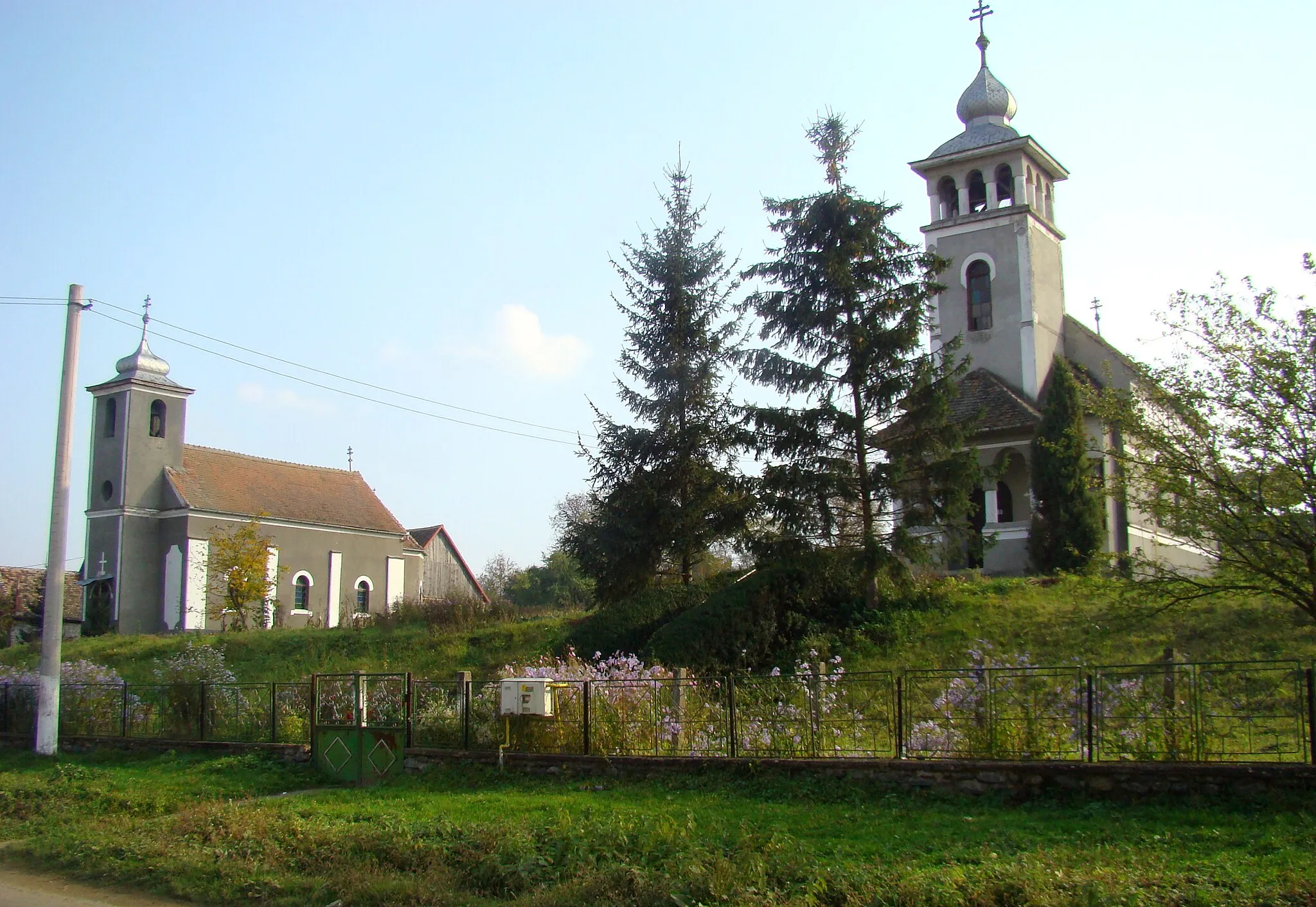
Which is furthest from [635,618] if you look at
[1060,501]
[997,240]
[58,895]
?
[997,240]

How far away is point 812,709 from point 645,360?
47.8 feet

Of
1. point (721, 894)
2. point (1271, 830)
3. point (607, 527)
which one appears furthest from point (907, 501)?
point (721, 894)

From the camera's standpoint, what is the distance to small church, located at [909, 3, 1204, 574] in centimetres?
2911

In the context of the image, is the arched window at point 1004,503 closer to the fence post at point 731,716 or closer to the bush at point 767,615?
the bush at point 767,615

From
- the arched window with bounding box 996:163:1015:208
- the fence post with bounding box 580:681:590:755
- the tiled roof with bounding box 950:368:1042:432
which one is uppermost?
the arched window with bounding box 996:163:1015:208

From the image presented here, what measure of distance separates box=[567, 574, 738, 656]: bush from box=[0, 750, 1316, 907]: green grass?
28.8ft

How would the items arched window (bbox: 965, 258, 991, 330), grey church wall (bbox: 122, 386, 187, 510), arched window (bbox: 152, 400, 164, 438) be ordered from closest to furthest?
arched window (bbox: 965, 258, 991, 330) < grey church wall (bbox: 122, 386, 187, 510) < arched window (bbox: 152, 400, 164, 438)

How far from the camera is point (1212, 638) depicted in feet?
57.8

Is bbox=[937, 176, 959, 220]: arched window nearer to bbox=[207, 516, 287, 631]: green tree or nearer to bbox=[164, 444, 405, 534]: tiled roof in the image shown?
bbox=[207, 516, 287, 631]: green tree

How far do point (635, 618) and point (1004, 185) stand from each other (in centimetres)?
1884

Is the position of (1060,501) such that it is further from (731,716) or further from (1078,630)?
(731,716)

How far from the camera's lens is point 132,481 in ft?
Answer: 146

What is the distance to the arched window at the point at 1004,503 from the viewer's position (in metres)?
29.3

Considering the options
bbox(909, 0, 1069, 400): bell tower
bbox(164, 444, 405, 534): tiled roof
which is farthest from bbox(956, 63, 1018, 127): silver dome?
bbox(164, 444, 405, 534): tiled roof
